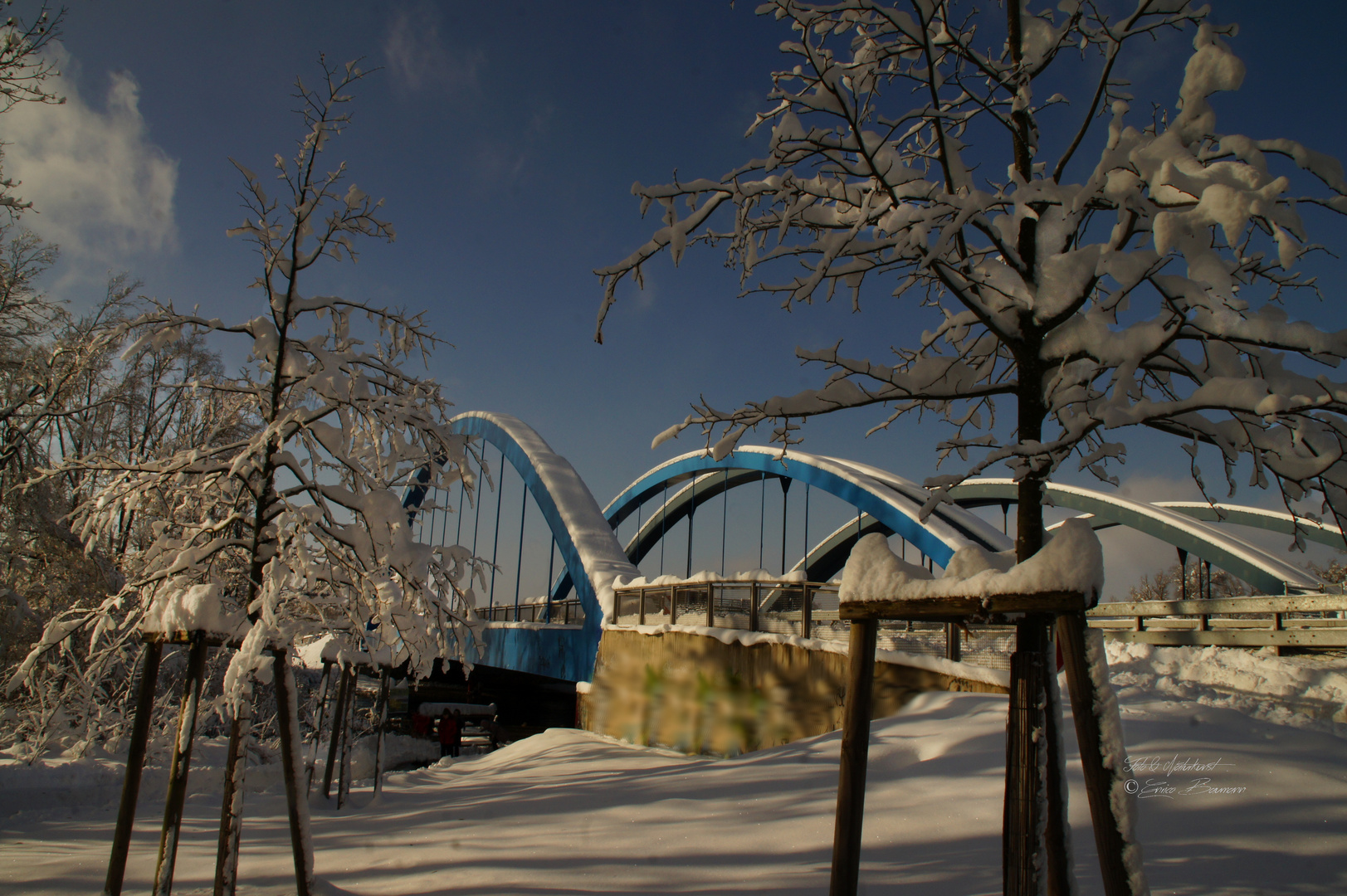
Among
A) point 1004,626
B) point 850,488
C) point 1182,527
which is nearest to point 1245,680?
point 1004,626

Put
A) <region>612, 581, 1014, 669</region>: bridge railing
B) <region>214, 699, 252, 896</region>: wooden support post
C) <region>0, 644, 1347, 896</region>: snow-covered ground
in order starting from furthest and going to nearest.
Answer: <region>612, 581, 1014, 669</region>: bridge railing < <region>214, 699, 252, 896</region>: wooden support post < <region>0, 644, 1347, 896</region>: snow-covered ground

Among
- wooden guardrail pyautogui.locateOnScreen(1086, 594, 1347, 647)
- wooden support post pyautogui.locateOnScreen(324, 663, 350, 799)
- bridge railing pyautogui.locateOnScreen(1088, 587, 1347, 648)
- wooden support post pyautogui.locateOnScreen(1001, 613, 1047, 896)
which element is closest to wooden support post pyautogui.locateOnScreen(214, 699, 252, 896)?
wooden support post pyautogui.locateOnScreen(1001, 613, 1047, 896)

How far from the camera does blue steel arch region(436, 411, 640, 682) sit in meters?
18.9

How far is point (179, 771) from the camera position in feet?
15.4

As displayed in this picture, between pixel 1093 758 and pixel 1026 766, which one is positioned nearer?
pixel 1093 758

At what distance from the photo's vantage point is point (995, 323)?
3.12 meters

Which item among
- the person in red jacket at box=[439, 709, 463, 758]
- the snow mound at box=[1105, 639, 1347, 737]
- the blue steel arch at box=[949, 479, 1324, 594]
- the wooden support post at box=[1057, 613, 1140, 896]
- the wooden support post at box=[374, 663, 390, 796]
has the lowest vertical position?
the person in red jacket at box=[439, 709, 463, 758]

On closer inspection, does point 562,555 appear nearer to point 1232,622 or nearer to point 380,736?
point 380,736

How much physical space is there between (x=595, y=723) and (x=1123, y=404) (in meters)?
14.1

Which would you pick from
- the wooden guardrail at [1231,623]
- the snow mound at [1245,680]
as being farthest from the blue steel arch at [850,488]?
the snow mound at [1245,680]

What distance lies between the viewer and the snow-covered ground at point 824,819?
13.8 feet

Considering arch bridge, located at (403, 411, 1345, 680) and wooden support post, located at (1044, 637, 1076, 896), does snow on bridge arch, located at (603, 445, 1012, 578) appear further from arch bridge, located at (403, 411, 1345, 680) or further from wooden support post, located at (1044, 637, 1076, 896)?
wooden support post, located at (1044, 637, 1076, 896)

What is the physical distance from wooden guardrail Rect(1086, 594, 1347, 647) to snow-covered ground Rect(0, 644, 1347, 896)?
0.32m

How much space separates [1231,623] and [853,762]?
35.8 feet
